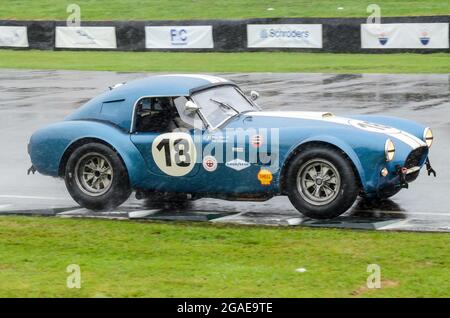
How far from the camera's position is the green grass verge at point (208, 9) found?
36.1 m

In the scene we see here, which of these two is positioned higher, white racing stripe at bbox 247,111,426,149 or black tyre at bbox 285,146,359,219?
white racing stripe at bbox 247,111,426,149

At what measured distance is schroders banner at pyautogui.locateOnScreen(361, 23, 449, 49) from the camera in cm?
2817

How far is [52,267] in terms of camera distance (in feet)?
28.1

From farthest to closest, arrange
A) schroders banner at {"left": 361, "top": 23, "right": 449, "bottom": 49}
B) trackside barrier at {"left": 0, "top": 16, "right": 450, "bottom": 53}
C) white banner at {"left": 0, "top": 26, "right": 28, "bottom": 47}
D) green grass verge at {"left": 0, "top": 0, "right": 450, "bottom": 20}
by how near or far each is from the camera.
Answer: green grass verge at {"left": 0, "top": 0, "right": 450, "bottom": 20} < white banner at {"left": 0, "top": 26, "right": 28, "bottom": 47} < trackside barrier at {"left": 0, "top": 16, "right": 450, "bottom": 53} < schroders banner at {"left": 361, "top": 23, "right": 449, "bottom": 49}

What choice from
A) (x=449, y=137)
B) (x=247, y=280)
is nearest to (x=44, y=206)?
(x=247, y=280)

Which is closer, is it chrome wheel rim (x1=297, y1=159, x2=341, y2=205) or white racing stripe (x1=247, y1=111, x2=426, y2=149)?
chrome wheel rim (x1=297, y1=159, x2=341, y2=205)

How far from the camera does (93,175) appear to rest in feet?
36.6

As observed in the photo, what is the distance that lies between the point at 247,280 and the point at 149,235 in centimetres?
213

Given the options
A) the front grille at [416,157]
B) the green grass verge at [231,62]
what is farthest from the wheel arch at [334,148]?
the green grass verge at [231,62]

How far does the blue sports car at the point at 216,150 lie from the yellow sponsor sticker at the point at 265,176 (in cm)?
1

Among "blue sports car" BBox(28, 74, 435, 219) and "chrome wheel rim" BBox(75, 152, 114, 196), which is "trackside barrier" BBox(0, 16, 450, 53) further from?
"chrome wheel rim" BBox(75, 152, 114, 196)

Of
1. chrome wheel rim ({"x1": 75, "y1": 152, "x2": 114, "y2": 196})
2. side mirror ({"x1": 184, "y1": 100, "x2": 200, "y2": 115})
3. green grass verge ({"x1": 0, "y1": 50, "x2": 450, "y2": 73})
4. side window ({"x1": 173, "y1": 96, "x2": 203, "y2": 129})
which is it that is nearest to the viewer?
side mirror ({"x1": 184, "y1": 100, "x2": 200, "y2": 115})

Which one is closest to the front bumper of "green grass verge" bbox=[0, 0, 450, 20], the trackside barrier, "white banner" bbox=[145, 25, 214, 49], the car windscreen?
the car windscreen

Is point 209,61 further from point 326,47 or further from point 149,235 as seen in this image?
point 149,235
